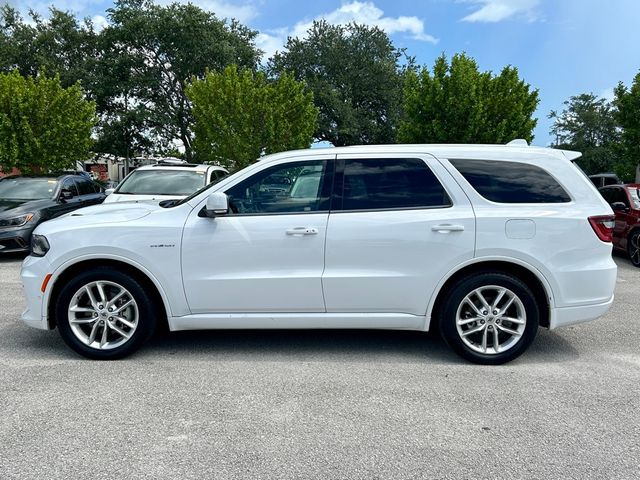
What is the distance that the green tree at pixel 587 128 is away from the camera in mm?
47781

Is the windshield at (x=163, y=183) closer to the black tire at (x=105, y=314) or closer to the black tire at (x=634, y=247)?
the black tire at (x=105, y=314)

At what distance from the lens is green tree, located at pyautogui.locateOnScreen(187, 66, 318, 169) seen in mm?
18484

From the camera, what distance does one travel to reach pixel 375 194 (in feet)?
13.8

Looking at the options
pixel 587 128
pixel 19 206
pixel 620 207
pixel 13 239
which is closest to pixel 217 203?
pixel 13 239

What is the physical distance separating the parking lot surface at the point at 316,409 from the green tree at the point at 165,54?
2826 centimetres

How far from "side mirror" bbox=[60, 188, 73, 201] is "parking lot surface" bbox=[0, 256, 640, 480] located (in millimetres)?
6343

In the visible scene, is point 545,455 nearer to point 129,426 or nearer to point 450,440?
point 450,440

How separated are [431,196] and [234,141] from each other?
49.9ft

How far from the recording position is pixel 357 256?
4.07 metres

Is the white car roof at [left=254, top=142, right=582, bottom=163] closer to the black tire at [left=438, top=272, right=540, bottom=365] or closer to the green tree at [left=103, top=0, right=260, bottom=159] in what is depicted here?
the black tire at [left=438, top=272, right=540, bottom=365]

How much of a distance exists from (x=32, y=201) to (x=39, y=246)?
6.43 metres

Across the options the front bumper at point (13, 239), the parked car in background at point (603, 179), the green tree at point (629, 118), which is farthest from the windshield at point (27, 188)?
the parked car in background at point (603, 179)

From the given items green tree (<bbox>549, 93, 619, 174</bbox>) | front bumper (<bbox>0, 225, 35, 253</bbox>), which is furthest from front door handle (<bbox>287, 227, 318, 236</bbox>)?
green tree (<bbox>549, 93, 619, 174</bbox>)

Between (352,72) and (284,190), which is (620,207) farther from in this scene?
(352,72)
